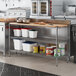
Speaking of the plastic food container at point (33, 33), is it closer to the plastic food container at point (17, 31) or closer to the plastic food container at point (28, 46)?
the plastic food container at point (28, 46)

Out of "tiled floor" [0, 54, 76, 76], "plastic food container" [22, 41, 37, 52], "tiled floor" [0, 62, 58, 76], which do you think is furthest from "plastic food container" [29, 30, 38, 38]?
"tiled floor" [0, 62, 58, 76]

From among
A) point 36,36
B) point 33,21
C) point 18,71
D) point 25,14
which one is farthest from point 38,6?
point 18,71

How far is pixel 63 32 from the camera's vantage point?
5.28 metres

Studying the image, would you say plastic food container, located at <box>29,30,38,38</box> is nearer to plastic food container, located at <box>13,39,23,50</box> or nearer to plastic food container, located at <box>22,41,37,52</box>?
plastic food container, located at <box>22,41,37,52</box>

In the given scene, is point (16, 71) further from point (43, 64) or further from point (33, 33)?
point (33, 33)

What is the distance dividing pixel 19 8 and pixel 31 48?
434 centimetres

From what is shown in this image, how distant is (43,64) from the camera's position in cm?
495

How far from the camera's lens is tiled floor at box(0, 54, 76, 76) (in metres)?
4.40

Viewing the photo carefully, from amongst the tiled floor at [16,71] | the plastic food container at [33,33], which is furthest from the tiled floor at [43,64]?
the plastic food container at [33,33]

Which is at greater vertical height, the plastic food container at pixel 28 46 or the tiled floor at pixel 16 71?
the plastic food container at pixel 28 46

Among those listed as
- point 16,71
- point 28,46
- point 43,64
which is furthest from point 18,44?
point 16,71

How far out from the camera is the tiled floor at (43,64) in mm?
4402

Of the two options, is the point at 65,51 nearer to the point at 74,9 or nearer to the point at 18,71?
the point at 18,71

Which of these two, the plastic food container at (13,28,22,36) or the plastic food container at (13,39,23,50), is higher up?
the plastic food container at (13,28,22,36)
